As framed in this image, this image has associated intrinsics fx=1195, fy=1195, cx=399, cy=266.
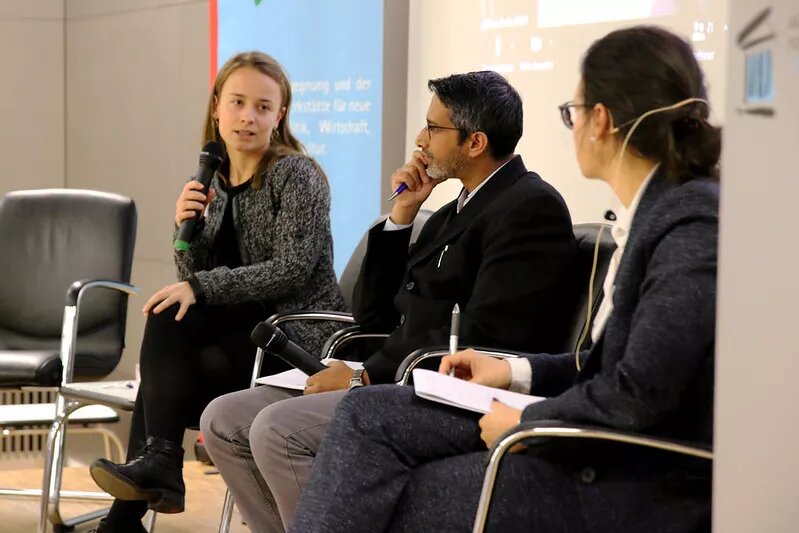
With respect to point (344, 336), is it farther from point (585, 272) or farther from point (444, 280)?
point (585, 272)

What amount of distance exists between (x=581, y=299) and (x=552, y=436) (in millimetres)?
840

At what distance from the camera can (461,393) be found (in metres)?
2.15

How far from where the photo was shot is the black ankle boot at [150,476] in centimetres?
303

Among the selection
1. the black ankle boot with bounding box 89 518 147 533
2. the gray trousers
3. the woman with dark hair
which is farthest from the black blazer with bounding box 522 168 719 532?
the black ankle boot with bounding box 89 518 147 533

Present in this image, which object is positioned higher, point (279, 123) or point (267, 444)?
point (279, 123)

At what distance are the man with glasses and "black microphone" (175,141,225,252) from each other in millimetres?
543

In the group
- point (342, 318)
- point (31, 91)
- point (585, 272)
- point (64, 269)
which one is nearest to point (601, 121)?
point (585, 272)

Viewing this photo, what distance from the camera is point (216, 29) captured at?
5293 millimetres

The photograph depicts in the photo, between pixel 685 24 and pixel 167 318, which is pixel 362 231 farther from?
pixel 685 24

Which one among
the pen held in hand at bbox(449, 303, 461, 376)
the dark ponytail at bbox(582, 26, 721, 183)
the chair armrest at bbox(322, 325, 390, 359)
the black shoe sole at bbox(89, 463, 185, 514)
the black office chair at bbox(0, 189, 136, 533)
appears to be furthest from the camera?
the black office chair at bbox(0, 189, 136, 533)

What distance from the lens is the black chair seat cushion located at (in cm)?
381

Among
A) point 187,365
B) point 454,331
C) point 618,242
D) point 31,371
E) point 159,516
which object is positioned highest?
point 618,242

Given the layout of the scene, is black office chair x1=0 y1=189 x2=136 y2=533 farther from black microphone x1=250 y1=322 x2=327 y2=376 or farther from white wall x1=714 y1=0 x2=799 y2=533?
white wall x1=714 y1=0 x2=799 y2=533

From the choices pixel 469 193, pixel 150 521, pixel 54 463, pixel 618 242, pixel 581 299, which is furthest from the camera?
pixel 150 521
